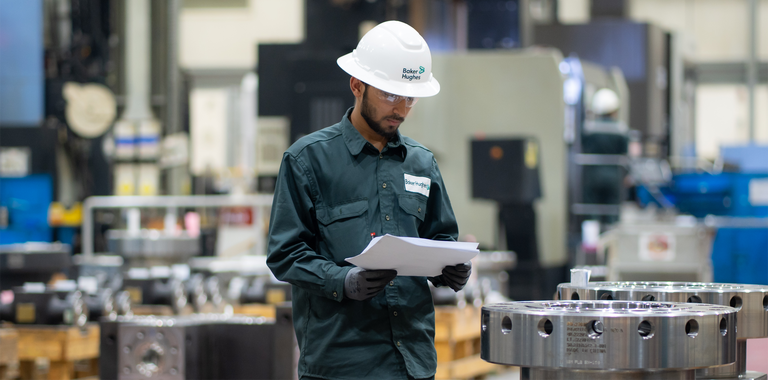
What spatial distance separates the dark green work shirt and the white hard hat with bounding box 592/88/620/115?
7640mm

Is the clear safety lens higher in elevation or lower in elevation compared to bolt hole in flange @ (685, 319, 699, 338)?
higher

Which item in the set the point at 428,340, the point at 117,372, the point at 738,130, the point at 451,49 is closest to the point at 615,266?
the point at 451,49

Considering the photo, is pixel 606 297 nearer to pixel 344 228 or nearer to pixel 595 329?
pixel 595 329

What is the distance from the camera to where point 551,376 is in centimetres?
188

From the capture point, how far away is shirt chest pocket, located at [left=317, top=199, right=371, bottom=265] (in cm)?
214

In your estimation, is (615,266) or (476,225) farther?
(476,225)

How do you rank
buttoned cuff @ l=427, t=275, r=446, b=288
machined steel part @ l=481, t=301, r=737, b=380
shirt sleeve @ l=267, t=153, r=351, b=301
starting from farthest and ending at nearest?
buttoned cuff @ l=427, t=275, r=446, b=288 → shirt sleeve @ l=267, t=153, r=351, b=301 → machined steel part @ l=481, t=301, r=737, b=380

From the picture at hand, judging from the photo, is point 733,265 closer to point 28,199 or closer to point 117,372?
point 117,372

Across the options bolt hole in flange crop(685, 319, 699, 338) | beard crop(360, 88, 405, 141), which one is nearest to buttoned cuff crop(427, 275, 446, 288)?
beard crop(360, 88, 405, 141)

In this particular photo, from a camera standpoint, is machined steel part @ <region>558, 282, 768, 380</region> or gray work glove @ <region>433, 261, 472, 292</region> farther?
machined steel part @ <region>558, 282, 768, 380</region>

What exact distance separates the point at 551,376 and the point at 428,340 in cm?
39

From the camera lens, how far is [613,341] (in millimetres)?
1787

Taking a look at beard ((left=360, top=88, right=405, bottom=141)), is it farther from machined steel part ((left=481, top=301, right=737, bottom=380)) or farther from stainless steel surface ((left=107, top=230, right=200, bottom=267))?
stainless steel surface ((left=107, top=230, right=200, bottom=267))

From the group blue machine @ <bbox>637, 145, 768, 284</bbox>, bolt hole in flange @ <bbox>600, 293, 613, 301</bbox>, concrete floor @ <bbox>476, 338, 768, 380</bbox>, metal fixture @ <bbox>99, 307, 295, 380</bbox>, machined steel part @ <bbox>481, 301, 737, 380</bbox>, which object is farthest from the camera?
blue machine @ <bbox>637, 145, 768, 284</bbox>
